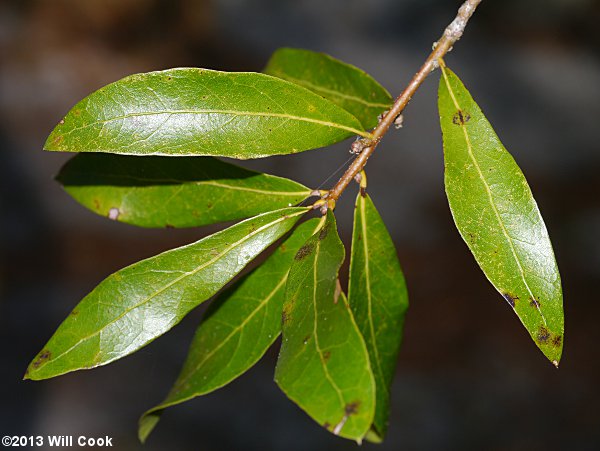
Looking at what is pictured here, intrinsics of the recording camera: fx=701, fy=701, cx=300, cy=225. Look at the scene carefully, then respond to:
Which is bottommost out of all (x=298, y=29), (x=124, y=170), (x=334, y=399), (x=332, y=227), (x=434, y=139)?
(x=334, y=399)

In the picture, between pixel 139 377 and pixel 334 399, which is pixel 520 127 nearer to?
pixel 139 377

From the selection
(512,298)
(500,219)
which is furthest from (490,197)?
(512,298)

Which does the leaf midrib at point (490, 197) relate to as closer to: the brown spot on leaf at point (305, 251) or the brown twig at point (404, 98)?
the brown twig at point (404, 98)

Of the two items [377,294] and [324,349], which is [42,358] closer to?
[324,349]

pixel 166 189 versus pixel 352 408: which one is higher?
pixel 166 189

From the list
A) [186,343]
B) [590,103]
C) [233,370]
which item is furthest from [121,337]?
[590,103]

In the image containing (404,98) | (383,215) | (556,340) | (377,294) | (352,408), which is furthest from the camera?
(383,215)
